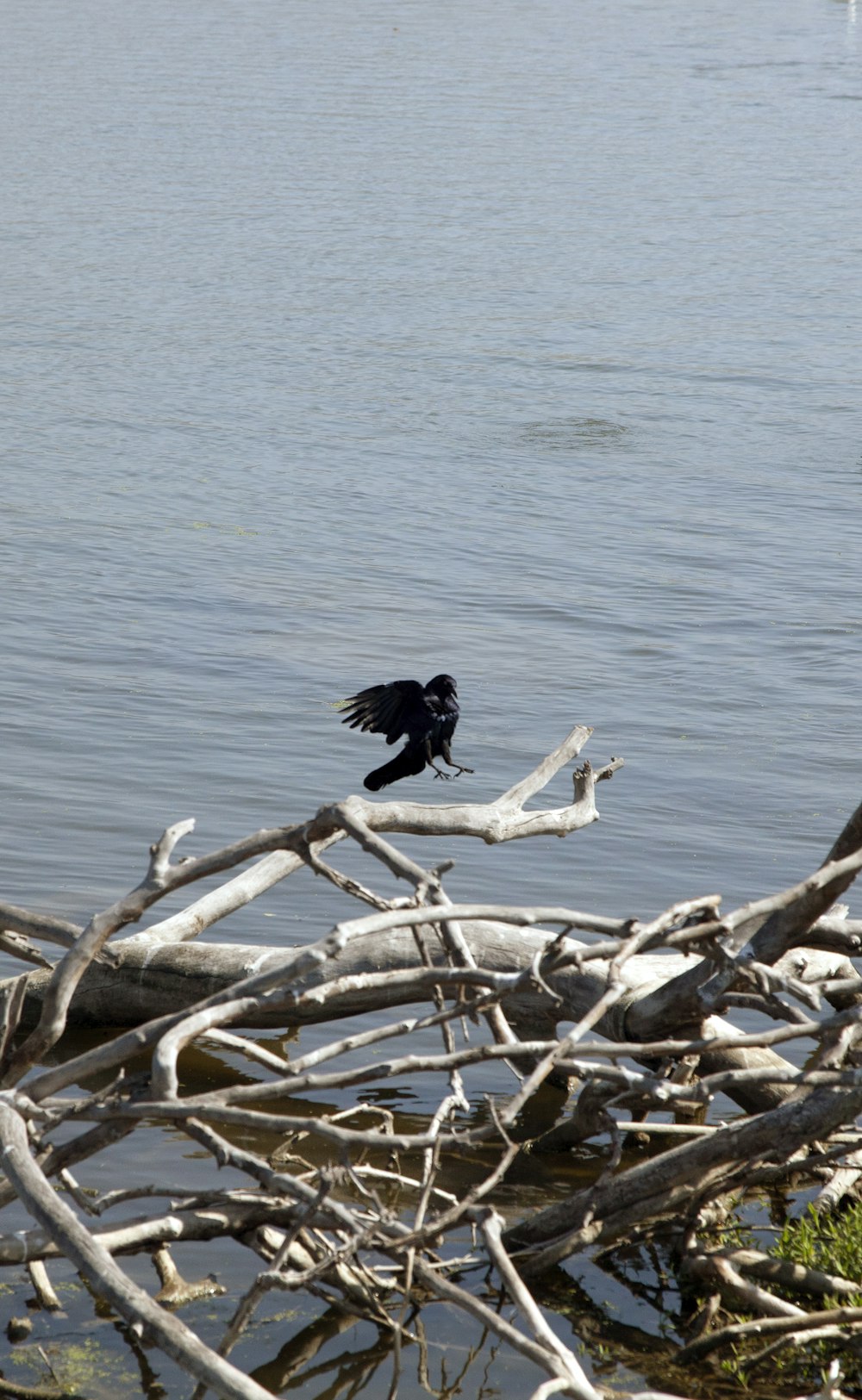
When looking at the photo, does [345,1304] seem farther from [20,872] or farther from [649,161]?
[649,161]

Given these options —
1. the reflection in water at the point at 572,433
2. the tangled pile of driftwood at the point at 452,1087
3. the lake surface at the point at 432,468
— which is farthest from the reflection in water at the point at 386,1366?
the reflection in water at the point at 572,433

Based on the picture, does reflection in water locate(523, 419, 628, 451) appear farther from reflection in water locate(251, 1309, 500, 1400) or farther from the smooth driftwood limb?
the smooth driftwood limb

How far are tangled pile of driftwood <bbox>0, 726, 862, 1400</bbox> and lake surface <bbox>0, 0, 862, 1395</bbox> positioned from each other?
160 centimetres

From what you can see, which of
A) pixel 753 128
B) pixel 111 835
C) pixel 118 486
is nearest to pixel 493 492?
pixel 118 486

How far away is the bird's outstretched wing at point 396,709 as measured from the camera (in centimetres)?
566

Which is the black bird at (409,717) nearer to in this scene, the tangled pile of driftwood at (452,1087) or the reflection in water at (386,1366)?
the tangled pile of driftwood at (452,1087)

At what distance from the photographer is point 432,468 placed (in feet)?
46.3

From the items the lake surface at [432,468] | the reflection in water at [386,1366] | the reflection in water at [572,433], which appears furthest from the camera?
the reflection in water at [572,433]

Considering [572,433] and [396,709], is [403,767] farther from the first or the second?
[572,433]

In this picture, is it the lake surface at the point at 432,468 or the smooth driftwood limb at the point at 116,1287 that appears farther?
the lake surface at the point at 432,468

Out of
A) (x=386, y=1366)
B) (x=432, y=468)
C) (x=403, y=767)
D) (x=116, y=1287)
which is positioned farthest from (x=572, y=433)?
(x=116, y=1287)

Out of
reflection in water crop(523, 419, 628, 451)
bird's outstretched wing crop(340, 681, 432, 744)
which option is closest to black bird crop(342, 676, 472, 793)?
bird's outstretched wing crop(340, 681, 432, 744)

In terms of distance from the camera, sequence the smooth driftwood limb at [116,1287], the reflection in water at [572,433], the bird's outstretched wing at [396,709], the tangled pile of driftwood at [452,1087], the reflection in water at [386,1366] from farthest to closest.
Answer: the reflection in water at [572,433]
the bird's outstretched wing at [396,709]
the reflection in water at [386,1366]
the tangled pile of driftwood at [452,1087]
the smooth driftwood limb at [116,1287]

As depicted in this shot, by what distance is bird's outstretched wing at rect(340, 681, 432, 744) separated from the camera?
566 centimetres
